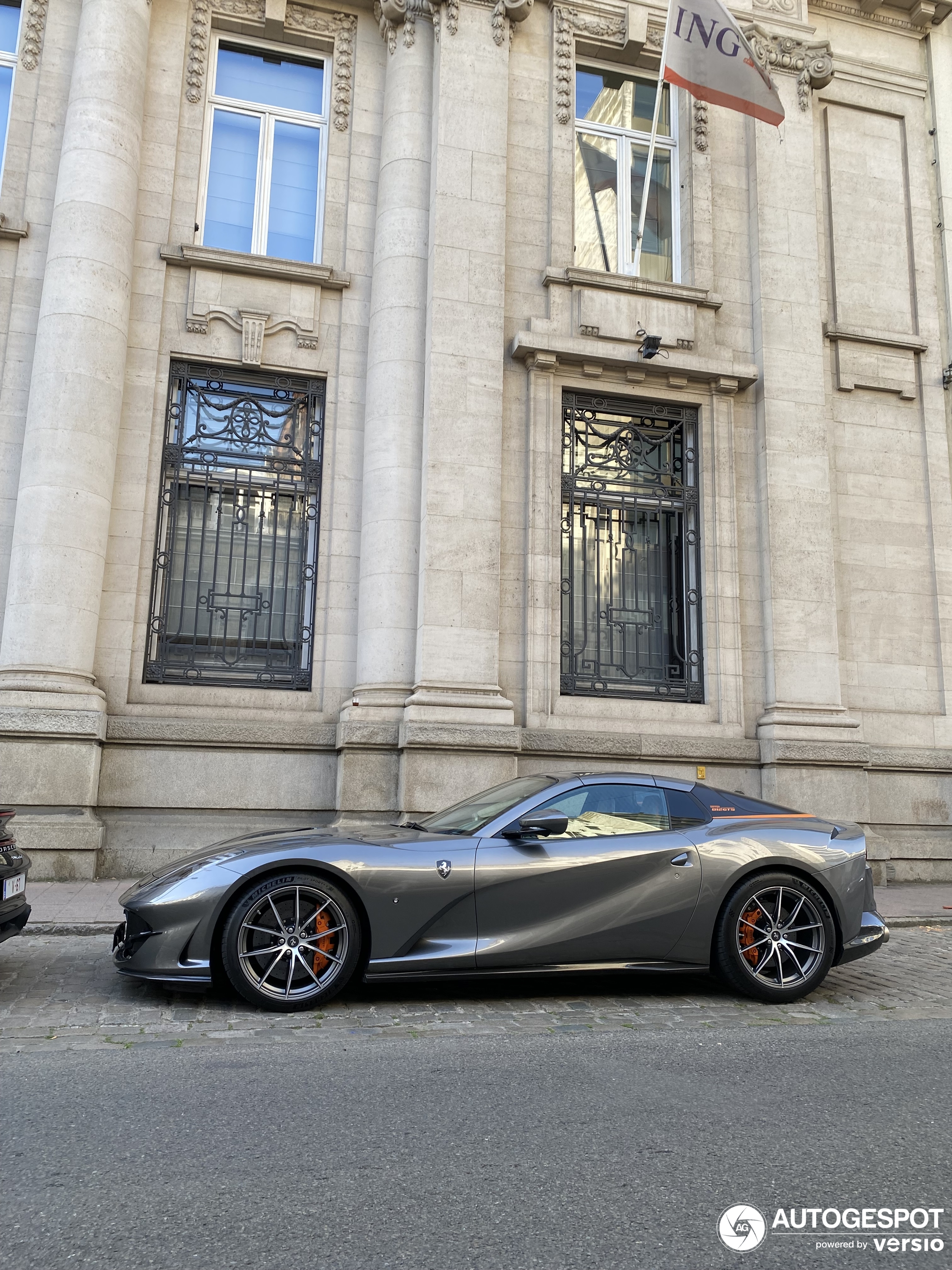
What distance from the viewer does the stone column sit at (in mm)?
12438

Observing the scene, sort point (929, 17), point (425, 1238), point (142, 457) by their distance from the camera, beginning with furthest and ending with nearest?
1. point (929, 17)
2. point (142, 457)
3. point (425, 1238)

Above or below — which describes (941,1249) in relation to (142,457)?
below

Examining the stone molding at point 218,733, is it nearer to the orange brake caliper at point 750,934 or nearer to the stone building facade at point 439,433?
the stone building facade at point 439,433

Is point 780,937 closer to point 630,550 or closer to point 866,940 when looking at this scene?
point 866,940

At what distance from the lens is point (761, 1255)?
2.70 metres

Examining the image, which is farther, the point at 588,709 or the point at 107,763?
the point at 588,709

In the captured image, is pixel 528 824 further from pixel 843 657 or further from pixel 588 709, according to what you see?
pixel 843 657

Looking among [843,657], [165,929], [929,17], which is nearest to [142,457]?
[165,929]

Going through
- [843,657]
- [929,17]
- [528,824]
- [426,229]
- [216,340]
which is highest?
[929,17]

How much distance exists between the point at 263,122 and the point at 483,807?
1108 cm

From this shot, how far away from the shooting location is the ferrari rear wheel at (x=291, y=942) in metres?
5.28

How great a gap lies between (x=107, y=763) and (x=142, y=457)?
3.64 meters

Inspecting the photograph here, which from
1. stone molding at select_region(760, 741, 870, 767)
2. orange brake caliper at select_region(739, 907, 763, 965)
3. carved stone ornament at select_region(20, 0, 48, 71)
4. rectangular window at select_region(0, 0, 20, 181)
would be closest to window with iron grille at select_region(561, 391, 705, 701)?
stone molding at select_region(760, 741, 870, 767)

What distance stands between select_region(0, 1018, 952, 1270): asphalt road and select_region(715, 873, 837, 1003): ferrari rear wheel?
96 centimetres
